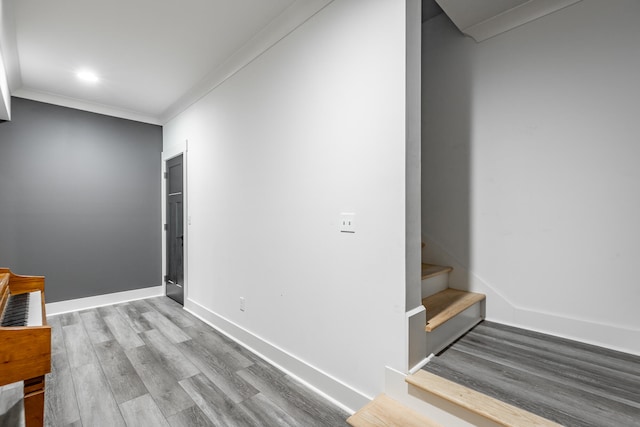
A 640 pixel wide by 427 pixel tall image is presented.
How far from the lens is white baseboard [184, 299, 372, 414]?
1830 mm

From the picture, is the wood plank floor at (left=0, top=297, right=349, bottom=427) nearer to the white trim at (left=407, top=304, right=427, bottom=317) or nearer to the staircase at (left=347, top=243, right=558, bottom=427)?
the staircase at (left=347, top=243, right=558, bottom=427)

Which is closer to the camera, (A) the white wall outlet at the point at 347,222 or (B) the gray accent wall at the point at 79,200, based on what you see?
(A) the white wall outlet at the point at 347,222

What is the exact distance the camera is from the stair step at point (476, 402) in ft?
3.93

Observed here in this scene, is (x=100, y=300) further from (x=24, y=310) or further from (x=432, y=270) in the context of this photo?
Answer: (x=432, y=270)

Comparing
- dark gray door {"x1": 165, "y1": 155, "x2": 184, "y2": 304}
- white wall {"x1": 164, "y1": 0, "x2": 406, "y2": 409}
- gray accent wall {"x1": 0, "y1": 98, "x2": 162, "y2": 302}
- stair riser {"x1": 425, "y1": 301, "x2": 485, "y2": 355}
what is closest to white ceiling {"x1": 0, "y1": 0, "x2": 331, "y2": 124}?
white wall {"x1": 164, "y1": 0, "x2": 406, "y2": 409}

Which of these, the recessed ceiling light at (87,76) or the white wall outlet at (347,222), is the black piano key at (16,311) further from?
the recessed ceiling light at (87,76)

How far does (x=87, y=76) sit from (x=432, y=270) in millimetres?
3933

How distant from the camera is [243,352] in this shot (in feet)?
8.59

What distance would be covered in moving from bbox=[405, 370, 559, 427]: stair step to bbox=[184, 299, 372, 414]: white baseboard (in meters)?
0.41

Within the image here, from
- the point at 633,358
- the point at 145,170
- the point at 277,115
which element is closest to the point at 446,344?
the point at 633,358

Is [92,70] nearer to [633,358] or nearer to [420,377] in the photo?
[420,377]

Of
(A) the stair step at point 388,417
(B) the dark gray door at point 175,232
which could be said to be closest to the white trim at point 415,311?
(A) the stair step at point 388,417

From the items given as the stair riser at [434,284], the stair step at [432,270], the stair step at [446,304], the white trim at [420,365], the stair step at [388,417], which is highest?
the stair step at [432,270]

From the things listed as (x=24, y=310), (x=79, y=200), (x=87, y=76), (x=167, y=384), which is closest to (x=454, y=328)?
(x=167, y=384)
